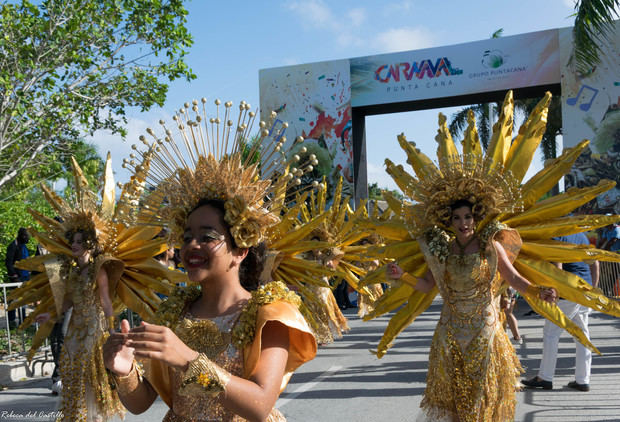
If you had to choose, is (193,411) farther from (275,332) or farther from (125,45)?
(125,45)

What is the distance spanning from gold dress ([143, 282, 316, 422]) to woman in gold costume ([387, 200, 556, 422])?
2.05 metres

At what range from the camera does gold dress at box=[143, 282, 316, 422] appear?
7.30ft

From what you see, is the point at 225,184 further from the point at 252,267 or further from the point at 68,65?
the point at 68,65

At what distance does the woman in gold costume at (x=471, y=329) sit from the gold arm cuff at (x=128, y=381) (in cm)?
249

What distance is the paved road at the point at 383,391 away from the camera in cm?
569

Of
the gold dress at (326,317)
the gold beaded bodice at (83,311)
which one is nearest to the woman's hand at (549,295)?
the gold beaded bodice at (83,311)

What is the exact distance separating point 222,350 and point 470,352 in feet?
7.81

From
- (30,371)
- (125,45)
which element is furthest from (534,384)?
(125,45)

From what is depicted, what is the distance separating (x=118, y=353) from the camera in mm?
2104

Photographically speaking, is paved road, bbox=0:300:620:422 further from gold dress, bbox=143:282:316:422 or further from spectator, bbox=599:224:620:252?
gold dress, bbox=143:282:316:422

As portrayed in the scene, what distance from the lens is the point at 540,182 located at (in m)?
4.55

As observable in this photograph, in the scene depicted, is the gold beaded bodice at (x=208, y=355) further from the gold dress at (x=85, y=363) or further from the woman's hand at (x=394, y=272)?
the gold dress at (x=85, y=363)

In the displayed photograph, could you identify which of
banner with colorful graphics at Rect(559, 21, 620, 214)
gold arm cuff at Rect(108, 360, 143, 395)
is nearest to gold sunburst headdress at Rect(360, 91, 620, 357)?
gold arm cuff at Rect(108, 360, 143, 395)

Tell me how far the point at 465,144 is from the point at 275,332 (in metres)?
3.08
